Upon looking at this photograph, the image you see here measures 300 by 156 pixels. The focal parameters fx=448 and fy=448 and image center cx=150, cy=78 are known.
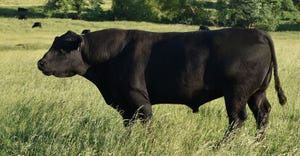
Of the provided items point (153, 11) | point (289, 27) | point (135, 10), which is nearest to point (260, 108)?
point (289, 27)

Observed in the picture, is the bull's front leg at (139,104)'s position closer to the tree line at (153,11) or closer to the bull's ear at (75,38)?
the bull's ear at (75,38)

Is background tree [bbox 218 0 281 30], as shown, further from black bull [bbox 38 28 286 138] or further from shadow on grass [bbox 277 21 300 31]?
black bull [bbox 38 28 286 138]

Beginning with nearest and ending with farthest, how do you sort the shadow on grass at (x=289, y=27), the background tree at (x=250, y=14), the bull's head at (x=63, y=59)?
the bull's head at (x=63, y=59), the background tree at (x=250, y=14), the shadow on grass at (x=289, y=27)

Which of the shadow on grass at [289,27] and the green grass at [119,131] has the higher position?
the green grass at [119,131]

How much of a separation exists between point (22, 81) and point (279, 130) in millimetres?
8187

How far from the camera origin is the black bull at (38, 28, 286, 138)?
5707 mm

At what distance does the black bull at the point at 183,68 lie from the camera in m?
5.71

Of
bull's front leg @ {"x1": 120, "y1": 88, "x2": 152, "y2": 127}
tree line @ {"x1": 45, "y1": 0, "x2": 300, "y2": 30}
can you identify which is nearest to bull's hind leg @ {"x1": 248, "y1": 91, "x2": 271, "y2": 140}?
bull's front leg @ {"x1": 120, "y1": 88, "x2": 152, "y2": 127}

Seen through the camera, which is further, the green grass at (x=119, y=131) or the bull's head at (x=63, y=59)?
the bull's head at (x=63, y=59)

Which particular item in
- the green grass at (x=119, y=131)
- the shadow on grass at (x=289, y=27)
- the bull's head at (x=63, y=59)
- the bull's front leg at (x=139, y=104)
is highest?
the bull's head at (x=63, y=59)

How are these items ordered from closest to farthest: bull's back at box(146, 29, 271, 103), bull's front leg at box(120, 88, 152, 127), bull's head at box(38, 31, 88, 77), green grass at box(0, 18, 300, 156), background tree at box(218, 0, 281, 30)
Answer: green grass at box(0, 18, 300, 156)
bull's back at box(146, 29, 271, 103)
bull's front leg at box(120, 88, 152, 127)
bull's head at box(38, 31, 88, 77)
background tree at box(218, 0, 281, 30)

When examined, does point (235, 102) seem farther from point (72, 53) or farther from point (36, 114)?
point (36, 114)

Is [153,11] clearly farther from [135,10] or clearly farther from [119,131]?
[119,131]

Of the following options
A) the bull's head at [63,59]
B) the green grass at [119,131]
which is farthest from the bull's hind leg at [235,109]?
the bull's head at [63,59]
